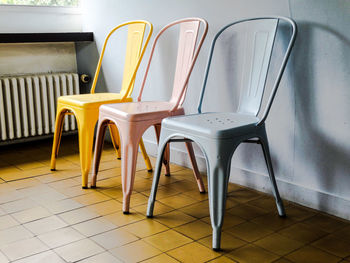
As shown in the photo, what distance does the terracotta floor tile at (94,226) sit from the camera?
1.99m

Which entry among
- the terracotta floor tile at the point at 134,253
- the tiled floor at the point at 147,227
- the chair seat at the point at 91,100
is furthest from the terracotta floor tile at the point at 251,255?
the chair seat at the point at 91,100

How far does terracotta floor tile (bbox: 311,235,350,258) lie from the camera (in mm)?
1771

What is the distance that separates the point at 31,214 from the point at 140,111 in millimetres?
747

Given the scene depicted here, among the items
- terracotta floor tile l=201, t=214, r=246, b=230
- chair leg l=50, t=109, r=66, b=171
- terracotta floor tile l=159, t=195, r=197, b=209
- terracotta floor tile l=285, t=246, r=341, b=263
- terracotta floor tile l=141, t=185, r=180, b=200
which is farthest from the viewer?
chair leg l=50, t=109, r=66, b=171

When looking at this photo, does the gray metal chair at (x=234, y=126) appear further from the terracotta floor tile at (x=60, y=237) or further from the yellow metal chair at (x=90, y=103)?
the yellow metal chair at (x=90, y=103)

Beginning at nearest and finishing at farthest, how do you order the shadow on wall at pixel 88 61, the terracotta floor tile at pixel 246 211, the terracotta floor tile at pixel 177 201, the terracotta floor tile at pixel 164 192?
the terracotta floor tile at pixel 246 211, the terracotta floor tile at pixel 177 201, the terracotta floor tile at pixel 164 192, the shadow on wall at pixel 88 61

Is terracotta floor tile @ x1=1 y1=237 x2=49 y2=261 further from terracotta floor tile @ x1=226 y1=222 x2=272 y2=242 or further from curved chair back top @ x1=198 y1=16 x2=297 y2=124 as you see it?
curved chair back top @ x1=198 y1=16 x2=297 y2=124

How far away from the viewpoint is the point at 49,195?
2461 mm

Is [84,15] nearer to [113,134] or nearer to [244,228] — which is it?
[113,134]

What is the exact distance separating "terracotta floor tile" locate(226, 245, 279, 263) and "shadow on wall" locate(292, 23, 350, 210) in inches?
21.0

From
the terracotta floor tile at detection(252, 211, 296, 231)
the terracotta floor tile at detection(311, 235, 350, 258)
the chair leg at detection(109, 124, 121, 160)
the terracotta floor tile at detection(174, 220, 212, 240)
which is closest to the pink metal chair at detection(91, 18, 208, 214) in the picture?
the terracotta floor tile at detection(174, 220, 212, 240)

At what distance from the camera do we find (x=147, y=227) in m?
2.04

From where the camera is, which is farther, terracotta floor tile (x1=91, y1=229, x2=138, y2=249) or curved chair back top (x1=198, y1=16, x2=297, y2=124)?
curved chair back top (x1=198, y1=16, x2=297, y2=124)

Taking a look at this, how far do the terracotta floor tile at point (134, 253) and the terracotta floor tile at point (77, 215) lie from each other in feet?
1.22
